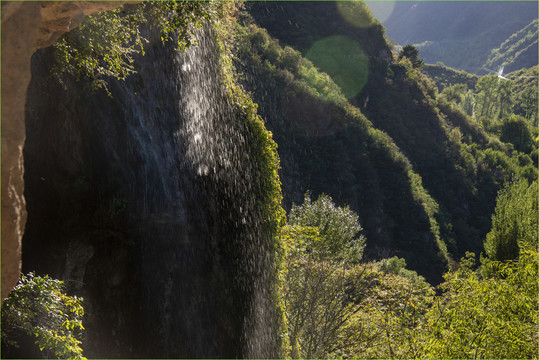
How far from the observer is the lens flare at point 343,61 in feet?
177

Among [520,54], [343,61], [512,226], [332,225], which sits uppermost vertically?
[520,54]

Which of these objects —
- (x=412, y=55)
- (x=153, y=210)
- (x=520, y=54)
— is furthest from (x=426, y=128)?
(x=520, y=54)

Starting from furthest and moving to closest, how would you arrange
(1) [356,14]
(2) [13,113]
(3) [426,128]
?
(1) [356,14] → (3) [426,128] → (2) [13,113]

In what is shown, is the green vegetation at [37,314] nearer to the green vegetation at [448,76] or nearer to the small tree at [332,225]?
the small tree at [332,225]

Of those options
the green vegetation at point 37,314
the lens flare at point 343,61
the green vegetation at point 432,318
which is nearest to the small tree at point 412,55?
the lens flare at point 343,61

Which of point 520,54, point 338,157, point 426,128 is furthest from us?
point 520,54

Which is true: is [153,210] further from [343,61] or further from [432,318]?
[343,61]

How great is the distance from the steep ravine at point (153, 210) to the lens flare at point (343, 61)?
4697 cm

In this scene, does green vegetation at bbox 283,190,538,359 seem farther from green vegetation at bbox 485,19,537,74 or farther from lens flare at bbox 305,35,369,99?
green vegetation at bbox 485,19,537,74

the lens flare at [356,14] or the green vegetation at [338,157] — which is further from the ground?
the lens flare at [356,14]

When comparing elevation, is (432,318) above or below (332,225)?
below

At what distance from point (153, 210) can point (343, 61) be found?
5262cm

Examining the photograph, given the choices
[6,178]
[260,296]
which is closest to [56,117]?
[260,296]

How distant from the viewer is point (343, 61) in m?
56.2
